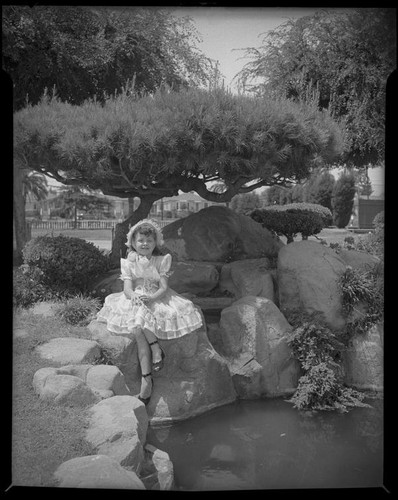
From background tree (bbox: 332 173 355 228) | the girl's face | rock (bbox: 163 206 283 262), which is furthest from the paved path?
background tree (bbox: 332 173 355 228)

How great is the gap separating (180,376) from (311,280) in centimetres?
175

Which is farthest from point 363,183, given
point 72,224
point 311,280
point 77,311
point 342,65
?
point 77,311

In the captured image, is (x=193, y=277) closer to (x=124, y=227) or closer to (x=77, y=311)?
(x=124, y=227)

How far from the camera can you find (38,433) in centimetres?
392

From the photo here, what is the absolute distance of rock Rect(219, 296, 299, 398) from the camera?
5207mm

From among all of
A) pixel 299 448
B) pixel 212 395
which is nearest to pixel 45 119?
pixel 212 395

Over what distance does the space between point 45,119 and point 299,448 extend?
12.3ft

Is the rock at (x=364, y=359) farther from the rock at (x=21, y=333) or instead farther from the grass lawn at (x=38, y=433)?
the rock at (x=21, y=333)

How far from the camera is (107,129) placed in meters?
4.96

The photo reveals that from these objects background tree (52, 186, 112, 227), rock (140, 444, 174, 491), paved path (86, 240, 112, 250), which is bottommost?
rock (140, 444, 174, 491)

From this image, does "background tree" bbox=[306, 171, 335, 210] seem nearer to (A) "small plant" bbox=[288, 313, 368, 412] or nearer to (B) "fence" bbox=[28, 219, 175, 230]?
(A) "small plant" bbox=[288, 313, 368, 412]

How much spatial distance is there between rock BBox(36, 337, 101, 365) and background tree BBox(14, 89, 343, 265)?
163 centimetres

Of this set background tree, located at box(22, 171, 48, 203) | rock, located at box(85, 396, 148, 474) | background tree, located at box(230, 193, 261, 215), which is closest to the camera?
rock, located at box(85, 396, 148, 474)

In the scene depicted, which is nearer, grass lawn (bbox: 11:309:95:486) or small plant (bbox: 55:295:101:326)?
grass lawn (bbox: 11:309:95:486)
